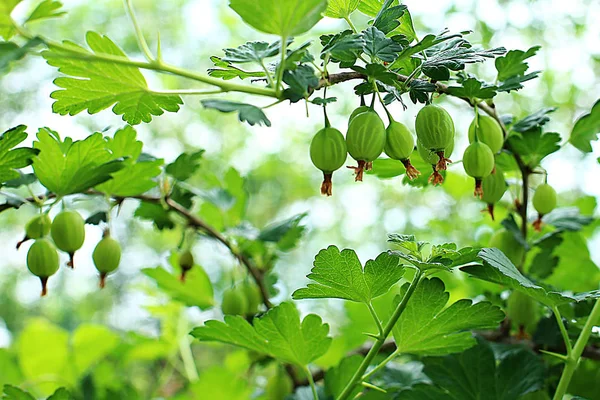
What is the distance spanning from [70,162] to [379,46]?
0.33 m

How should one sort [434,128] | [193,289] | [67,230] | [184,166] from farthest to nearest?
[193,289] < [184,166] < [67,230] < [434,128]

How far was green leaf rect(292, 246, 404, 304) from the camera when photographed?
48cm

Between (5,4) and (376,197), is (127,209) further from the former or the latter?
(5,4)

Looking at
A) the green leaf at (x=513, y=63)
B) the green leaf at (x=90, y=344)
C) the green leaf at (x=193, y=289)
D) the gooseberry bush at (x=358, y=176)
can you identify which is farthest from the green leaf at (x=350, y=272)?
the green leaf at (x=90, y=344)

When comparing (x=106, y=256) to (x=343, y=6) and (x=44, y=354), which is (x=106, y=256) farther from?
(x=44, y=354)

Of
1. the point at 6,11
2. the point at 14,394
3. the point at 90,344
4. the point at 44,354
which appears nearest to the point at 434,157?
the point at 6,11

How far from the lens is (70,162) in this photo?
0.58m

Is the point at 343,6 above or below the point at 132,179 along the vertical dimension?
above

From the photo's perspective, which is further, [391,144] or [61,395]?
[61,395]

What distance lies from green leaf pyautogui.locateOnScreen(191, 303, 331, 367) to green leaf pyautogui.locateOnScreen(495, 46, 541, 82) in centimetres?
29

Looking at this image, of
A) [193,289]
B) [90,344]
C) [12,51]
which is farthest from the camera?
[90,344]

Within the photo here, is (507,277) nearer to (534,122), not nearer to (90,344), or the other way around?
(534,122)

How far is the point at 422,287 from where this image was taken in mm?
512

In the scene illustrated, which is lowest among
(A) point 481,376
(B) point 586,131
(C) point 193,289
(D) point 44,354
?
(D) point 44,354
